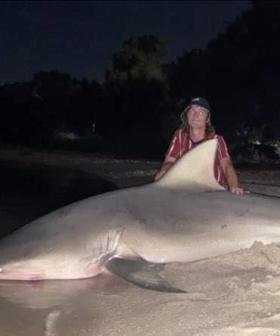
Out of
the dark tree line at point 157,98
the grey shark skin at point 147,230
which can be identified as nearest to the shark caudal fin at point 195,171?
the grey shark skin at point 147,230

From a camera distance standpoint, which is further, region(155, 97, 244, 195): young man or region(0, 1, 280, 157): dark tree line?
region(0, 1, 280, 157): dark tree line

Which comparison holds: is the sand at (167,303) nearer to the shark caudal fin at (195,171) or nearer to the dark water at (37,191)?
the shark caudal fin at (195,171)

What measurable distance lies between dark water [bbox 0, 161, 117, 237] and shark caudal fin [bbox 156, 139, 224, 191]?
304cm

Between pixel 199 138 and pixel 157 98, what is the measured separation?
4081 centimetres

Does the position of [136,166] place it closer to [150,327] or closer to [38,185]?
[38,185]

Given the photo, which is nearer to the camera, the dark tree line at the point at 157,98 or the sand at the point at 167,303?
the sand at the point at 167,303

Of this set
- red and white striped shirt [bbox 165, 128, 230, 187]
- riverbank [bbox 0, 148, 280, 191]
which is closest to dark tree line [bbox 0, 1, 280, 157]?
riverbank [bbox 0, 148, 280, 191]

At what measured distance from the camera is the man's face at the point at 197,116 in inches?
276

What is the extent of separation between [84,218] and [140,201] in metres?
0.55

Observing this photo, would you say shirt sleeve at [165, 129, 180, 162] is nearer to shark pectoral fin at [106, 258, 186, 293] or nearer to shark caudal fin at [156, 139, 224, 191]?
shark caudal fin at [156, 139, 224, 191]

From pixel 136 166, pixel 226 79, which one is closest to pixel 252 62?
pixel 226 79

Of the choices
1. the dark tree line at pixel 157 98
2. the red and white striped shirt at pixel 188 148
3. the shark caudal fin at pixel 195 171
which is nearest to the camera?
the shark caudal fin at pixel 195 171

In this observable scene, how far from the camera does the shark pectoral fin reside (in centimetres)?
559

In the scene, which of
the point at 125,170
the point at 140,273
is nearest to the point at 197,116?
the point at 140,273
